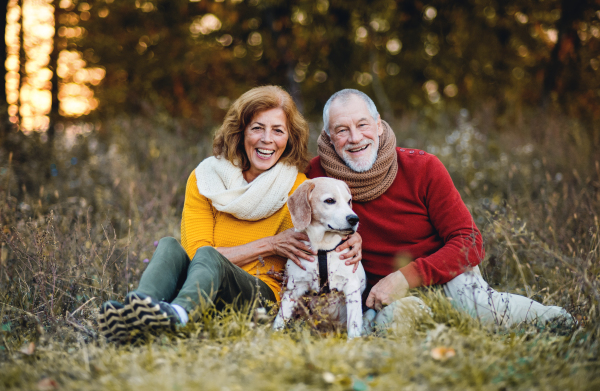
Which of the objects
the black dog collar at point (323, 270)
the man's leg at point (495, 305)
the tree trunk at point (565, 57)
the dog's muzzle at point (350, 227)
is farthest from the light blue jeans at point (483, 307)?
the tree trunk at point (565, 57)

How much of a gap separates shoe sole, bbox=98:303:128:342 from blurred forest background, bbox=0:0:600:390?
14 cm

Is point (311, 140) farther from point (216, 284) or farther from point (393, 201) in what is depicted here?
point (216, 284)

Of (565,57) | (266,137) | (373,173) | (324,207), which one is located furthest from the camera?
(565,57)

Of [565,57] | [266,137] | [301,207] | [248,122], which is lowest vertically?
[301,207]

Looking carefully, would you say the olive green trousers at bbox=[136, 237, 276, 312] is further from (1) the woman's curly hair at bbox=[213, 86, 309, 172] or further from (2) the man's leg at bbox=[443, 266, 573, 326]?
(2) the man's leg at bbox=[443, 266, 573, 326]

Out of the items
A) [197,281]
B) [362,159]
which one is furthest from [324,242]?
[197,281]

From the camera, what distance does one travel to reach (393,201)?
3.18 metres

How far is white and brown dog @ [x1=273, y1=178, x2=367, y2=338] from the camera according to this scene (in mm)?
2889

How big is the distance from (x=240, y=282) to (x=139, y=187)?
110 inches

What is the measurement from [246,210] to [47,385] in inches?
61.1

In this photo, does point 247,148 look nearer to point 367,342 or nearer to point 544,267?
point 367,342

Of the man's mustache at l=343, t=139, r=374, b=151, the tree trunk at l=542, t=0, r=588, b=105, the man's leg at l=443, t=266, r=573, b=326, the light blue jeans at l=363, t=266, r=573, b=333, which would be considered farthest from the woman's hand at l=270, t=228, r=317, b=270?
the tree trunk at l=542, t=0, r=588, b=105

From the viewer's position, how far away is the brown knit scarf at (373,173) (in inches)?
124

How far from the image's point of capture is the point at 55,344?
2.44 m
